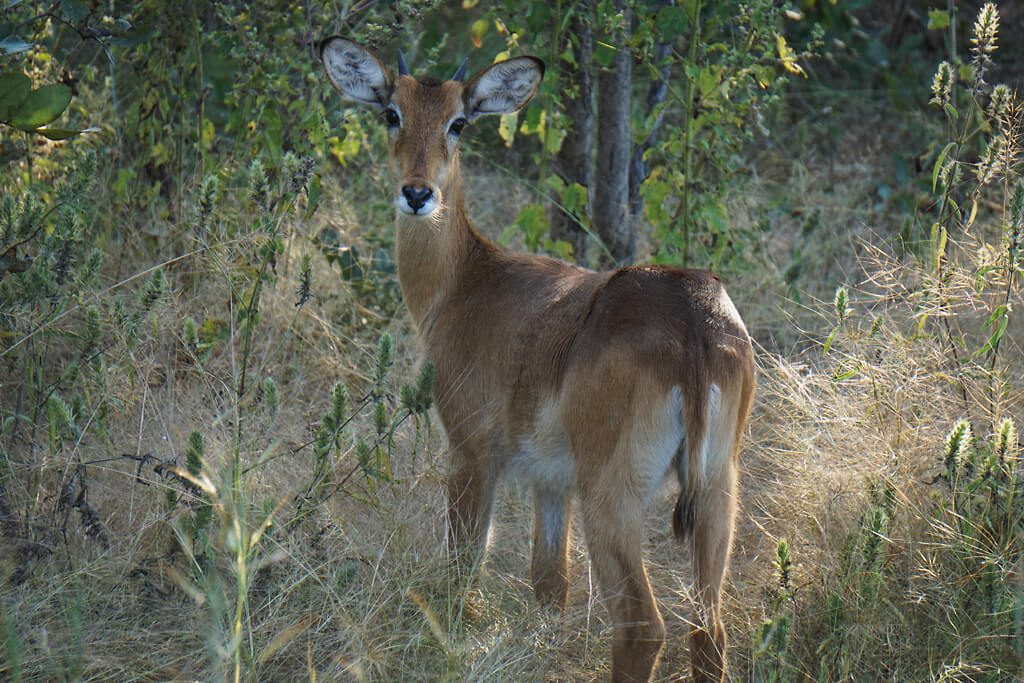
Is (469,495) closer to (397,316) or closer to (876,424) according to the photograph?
(876,424)

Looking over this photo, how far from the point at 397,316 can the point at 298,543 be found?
6.70 ft

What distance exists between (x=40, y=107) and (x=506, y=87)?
1673mm

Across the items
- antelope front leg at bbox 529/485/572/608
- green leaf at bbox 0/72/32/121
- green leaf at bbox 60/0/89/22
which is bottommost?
antelope front leg at bbox 529/485/572/608

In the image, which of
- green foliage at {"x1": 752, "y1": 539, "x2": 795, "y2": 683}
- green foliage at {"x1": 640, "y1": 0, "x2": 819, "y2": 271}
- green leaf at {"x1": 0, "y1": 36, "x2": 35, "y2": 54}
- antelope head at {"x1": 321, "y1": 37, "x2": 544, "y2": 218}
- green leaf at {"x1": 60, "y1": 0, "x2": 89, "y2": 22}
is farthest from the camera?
green foliage at {"x1": 640, "y1": 0, "x2": 819, "y2": 271}

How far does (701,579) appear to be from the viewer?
339cm

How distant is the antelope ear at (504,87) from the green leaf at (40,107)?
4.82 feet

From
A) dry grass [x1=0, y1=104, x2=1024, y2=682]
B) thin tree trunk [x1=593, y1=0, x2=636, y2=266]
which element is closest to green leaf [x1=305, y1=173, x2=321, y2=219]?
dry grass [x1=0, y1=104, x2=1024, y2=682]

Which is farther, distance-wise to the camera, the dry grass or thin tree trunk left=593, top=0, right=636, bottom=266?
thin tree trunk left=593, top=0, right=636, bottom=266

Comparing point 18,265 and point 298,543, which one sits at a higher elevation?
point 18,265

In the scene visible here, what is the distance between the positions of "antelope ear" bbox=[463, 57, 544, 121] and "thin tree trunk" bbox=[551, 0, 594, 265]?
1.13 m

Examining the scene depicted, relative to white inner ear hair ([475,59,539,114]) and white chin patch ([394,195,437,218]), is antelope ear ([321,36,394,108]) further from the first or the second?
white chin patch ([394,195,437,218])

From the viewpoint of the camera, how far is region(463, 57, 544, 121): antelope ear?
14.5 ft

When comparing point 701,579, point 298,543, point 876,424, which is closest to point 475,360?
point 298,543

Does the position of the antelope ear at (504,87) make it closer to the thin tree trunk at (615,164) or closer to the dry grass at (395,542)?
the dry grass at (395,542)
